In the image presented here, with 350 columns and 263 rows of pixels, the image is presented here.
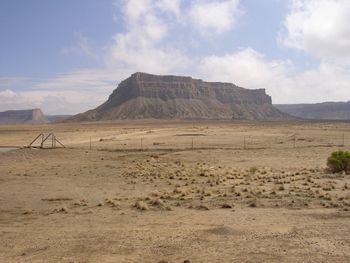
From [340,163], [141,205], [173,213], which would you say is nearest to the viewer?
[173,213]

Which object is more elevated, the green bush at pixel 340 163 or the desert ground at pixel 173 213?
the green bush at pixel 340 163

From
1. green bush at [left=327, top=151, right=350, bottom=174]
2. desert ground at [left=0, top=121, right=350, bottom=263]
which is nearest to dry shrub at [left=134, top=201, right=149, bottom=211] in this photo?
desert ground at [left=0, top=121, right=350, bottom=263]

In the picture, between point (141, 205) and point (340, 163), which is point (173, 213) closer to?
point (141, 205)

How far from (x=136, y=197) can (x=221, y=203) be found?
11.4 ft

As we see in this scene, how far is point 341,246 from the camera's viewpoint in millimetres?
11250

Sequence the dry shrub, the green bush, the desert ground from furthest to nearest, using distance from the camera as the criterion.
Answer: the green bush < the dry shrub < the desert ground

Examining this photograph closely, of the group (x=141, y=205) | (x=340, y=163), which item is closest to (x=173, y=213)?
(x=141, y=205)

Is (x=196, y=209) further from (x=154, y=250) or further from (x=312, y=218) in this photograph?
(x=154, y=250)

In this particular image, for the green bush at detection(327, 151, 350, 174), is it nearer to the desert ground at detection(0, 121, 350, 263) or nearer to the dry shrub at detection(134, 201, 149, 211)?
the desert ground at detection(0, 121, 350, 263)

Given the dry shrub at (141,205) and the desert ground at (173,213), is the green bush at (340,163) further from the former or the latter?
the dry shrub at (141,205)

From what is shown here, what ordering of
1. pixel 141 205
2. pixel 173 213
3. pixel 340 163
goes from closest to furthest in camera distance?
pixel 173 213 → pixel 141 205 → pixel 340 163

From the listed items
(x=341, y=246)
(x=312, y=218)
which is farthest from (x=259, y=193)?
(x=341, y=246)

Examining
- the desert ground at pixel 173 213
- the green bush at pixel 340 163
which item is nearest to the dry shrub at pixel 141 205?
the desert ground at pixel 173 213

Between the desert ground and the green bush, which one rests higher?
the green bush
